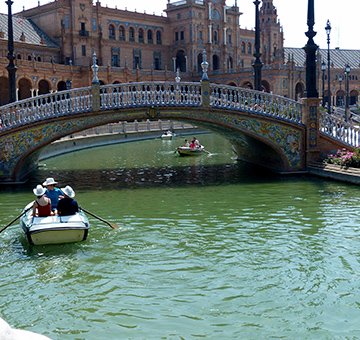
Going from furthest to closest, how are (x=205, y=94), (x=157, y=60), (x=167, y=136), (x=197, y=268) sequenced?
(x=157, y=60)
(x=167, y=136)
(x=205, y=94)
(x=197, y=268)

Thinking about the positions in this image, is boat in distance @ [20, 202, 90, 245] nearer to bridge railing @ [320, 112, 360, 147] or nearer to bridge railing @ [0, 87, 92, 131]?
bridge railing @ [0, 87, 92, 131]

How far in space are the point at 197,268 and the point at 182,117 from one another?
1135 cm

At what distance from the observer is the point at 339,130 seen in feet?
69.5

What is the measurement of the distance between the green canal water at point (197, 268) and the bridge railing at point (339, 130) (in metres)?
3.06

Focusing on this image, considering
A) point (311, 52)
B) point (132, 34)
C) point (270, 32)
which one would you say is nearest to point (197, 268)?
point (311, 52)

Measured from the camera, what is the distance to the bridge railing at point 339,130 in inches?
830

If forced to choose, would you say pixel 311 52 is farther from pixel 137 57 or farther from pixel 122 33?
pixel 137 57

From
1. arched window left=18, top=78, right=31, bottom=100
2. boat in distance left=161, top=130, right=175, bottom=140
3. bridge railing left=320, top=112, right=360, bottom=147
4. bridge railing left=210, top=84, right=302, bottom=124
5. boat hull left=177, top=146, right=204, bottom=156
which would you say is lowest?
boat hull left=177, top=146, right=204, bottom=156

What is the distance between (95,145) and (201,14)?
50.3m

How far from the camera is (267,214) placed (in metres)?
14.6

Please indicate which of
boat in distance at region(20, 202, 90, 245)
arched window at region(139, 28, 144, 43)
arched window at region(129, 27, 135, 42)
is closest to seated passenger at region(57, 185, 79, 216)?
boat in distance at region(20, 202, 90, 245)

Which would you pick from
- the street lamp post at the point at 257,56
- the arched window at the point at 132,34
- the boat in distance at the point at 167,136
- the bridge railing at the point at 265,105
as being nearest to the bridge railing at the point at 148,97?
the bridge railing at the point at 265,105

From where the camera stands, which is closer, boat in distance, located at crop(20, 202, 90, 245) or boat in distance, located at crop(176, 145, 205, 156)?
boat in distance, located at crop(20, 202, 90, 245)

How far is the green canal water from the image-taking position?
7848mm
